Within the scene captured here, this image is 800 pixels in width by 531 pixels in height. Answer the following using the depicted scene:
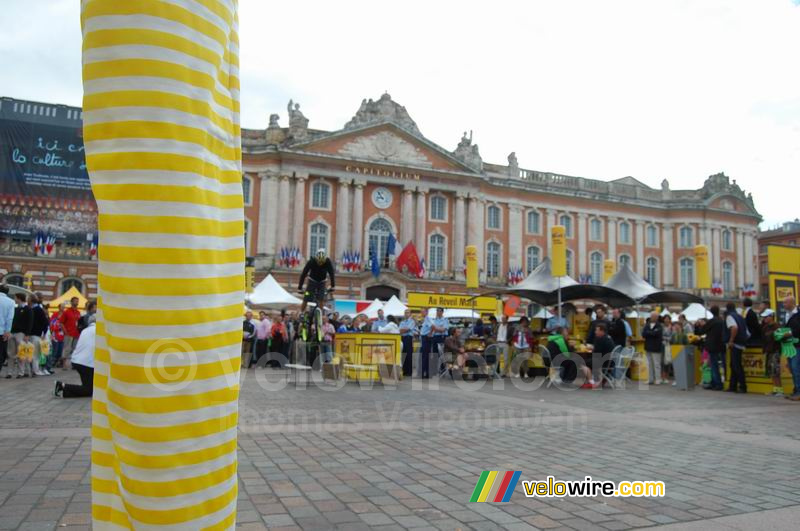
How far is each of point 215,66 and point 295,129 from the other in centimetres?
4022

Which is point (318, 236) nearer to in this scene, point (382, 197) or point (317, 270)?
point (382, 197)

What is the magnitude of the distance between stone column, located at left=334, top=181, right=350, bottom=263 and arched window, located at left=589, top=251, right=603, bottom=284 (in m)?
20.8

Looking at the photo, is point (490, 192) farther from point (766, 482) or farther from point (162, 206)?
point (162, 206)

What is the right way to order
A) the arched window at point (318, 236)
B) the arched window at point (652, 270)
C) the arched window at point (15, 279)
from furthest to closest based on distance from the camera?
1. the arched window at point (652, 270)
2. the arched window at point (318, 236)
3. the arched window at point (15, 279)

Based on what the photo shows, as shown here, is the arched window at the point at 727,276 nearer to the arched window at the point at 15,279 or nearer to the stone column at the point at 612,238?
the stone column at the point at 612,238

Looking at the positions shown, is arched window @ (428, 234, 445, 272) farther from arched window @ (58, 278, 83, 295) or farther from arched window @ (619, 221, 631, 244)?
arched window @ (58, 278, 83, 295)

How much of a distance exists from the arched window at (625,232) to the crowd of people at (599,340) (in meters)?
34.9

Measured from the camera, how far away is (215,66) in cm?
171

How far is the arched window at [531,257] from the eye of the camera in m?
46.8

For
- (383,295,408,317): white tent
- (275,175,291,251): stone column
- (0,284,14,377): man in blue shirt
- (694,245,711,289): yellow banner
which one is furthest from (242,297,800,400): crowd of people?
(275,175,291,251): stone column

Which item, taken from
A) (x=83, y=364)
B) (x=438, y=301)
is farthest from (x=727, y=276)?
(x=83, y=364)

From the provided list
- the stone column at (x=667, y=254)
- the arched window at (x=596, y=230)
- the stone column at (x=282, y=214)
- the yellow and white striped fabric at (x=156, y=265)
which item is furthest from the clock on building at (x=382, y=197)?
the yellow and white striped fabric at (x=156, y=265)

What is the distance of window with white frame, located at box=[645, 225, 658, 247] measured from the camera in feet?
169

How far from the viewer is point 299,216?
39562mm
